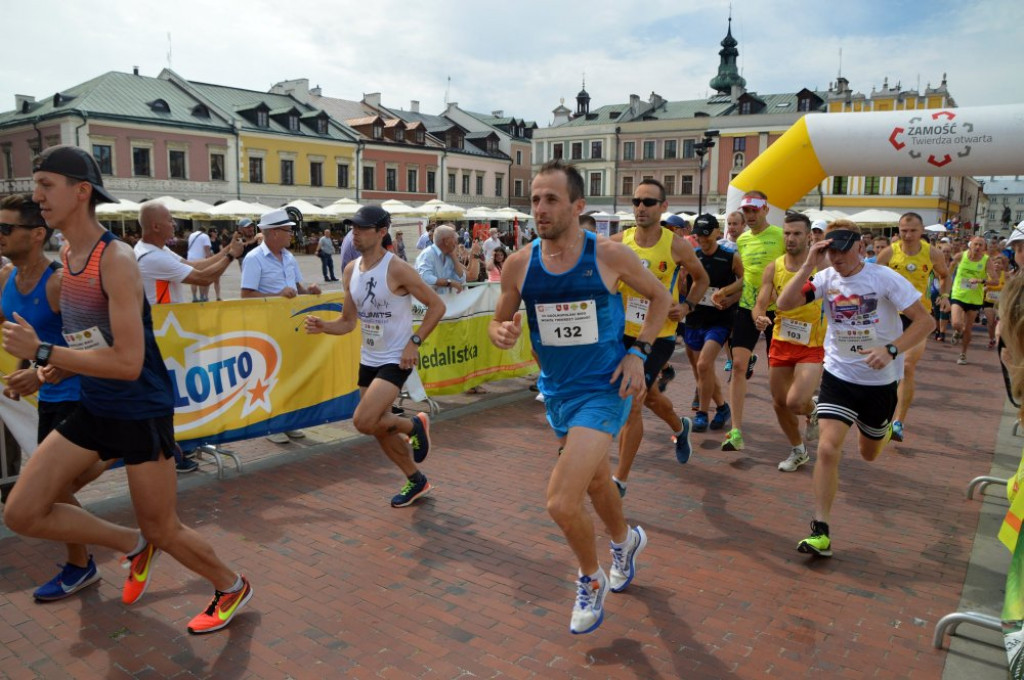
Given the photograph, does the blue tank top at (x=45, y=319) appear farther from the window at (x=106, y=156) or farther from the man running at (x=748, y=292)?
the window at (x=106, y=156)

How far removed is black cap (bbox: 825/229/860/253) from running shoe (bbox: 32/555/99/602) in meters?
4.83

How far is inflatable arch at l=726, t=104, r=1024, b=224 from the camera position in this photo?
10352 mm

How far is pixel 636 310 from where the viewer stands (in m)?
6.04

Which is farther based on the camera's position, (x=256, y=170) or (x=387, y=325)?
(x=256, y=170)

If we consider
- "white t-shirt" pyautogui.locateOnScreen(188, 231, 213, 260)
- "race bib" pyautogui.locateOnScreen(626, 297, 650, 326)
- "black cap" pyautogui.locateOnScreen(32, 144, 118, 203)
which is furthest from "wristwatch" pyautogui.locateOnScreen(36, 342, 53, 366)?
"white t-shirt" pyautogui.locateOnScreen(188, 231, 213, 260)

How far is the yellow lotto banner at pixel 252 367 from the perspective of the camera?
6195 millimetres

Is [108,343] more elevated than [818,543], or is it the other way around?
[108,343]

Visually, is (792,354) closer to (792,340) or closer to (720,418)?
(792,340)

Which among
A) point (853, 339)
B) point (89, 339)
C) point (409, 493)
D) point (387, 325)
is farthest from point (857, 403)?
point (89, 339)

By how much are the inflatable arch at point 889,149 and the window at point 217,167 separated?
44.8 m

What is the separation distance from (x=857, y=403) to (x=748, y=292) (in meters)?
2.89

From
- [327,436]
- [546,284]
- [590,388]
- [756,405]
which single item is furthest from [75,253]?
[756,405]

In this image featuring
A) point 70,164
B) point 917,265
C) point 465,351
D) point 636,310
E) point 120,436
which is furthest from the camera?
point 465,351

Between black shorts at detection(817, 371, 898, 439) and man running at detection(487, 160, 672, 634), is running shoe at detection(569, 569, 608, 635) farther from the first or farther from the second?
black shorts at detection(817, 371, 898, 439)
